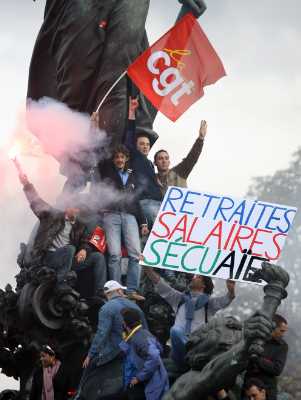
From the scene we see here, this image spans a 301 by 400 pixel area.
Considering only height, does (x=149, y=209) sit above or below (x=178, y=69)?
below

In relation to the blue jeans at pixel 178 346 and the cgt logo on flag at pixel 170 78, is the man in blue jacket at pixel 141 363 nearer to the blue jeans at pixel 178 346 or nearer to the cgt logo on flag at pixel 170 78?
the blue jeans at pixel 178 346

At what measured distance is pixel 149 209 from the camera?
22828mm

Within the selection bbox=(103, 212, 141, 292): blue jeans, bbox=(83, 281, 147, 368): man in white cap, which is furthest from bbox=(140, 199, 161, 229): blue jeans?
bbox=(83, 281, 147, 368): man in white cap

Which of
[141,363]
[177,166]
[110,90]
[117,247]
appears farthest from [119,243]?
[141,363]

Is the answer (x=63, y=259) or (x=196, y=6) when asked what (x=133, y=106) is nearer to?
(x=196, y=6)

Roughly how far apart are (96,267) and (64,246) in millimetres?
699

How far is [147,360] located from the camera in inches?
662

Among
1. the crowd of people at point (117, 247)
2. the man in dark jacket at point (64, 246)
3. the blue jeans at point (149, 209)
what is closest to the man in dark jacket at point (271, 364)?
the crowd of people at point (117, 247)

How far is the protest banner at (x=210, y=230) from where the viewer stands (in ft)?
58.8

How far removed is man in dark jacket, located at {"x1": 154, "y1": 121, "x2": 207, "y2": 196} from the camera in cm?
2302

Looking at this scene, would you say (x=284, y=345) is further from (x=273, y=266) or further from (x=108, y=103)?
(x=108, y=103)

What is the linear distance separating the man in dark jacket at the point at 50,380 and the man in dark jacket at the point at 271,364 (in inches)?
158

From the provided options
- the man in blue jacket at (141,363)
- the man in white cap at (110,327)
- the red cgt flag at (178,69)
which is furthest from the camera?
the red cgt flag at (178,69)

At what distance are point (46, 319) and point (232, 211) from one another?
15.0 feet
